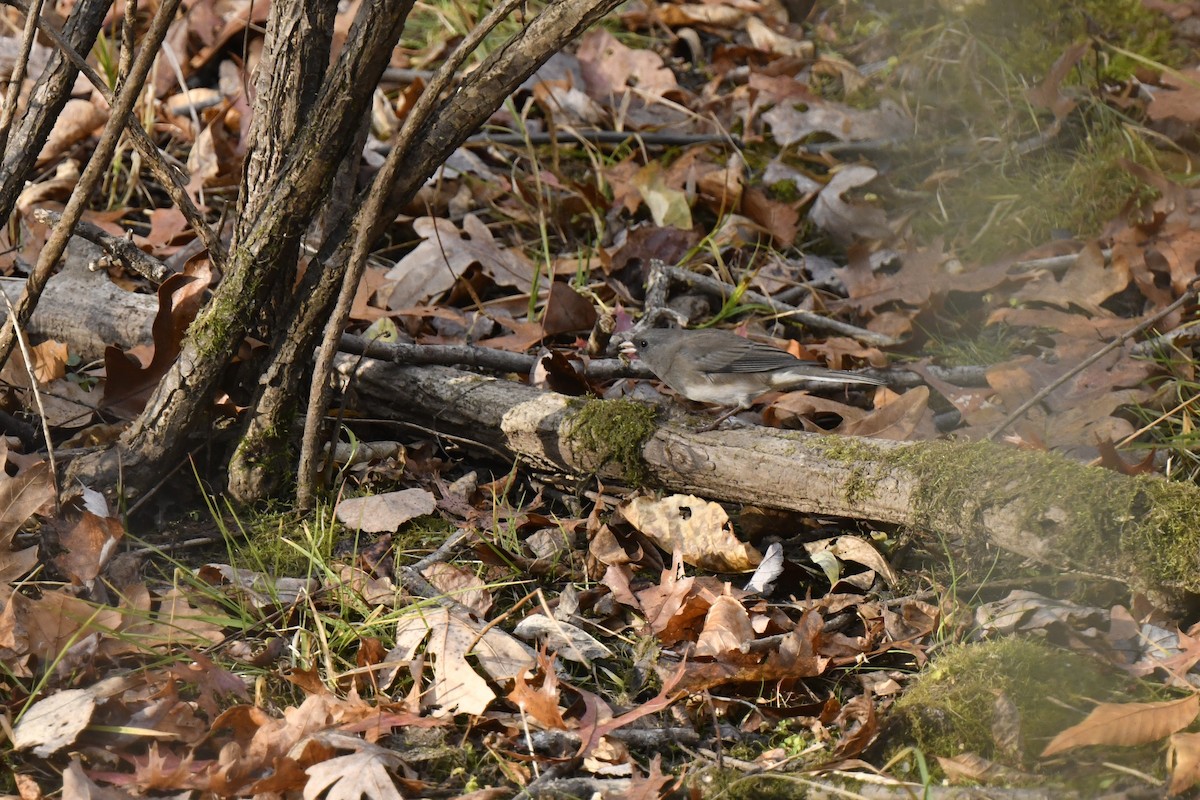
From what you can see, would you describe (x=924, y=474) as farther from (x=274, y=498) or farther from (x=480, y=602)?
(x=274, y=498)

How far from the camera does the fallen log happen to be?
273 centimetres

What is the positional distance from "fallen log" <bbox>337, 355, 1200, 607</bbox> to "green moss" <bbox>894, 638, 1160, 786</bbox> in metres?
0.30

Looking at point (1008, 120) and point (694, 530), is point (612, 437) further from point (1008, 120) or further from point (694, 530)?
point (1008, 120)

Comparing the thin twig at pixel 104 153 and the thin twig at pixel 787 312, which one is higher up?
the thin twig at pixel 104 153

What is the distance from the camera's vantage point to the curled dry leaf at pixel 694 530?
3.09 meters

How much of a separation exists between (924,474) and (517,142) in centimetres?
308

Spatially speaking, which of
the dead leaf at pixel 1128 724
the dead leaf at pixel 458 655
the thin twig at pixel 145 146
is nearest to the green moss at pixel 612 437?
the dead leaf at pixel 458 655

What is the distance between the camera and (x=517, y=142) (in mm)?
5301

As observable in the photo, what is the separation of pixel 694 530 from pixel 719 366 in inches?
35.2

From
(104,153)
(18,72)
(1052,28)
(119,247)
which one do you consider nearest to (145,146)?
(104,153)

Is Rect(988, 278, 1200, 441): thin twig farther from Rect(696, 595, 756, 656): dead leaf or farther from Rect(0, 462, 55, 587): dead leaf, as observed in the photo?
Rect(0, 462, 55, 587): dead leaf

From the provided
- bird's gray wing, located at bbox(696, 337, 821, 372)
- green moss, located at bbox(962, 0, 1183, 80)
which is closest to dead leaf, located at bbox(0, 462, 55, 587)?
bird's gray wing, located at bbox(696, 337, 821, 372)

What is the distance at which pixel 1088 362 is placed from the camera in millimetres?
3332

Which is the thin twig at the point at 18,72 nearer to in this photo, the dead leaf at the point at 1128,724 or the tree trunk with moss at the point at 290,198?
the tree trunk with moss at the point at 290,198
